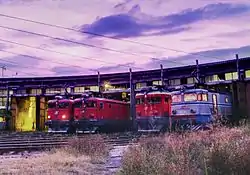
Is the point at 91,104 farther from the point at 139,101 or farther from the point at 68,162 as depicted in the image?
the point at 68,162

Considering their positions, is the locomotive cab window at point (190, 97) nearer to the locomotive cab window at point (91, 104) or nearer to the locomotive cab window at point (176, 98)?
the locomotive cab window at point (176, 98)

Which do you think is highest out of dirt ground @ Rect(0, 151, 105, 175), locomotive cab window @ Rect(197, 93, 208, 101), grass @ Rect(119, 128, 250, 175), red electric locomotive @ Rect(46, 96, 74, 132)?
locomotive cab window @ Rect(197, 93, 208, 101)

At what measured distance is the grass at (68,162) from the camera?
32.8 feet

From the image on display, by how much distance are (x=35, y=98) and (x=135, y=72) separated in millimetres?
14958

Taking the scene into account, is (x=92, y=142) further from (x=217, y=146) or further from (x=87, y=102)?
(x=87, y=102)

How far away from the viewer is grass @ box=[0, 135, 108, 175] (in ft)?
32.8

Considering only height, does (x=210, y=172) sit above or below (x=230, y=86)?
below

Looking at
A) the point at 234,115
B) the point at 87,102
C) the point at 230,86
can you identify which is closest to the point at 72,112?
the point at 87,102

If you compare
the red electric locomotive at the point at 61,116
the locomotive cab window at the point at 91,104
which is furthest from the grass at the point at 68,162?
the red electric locomotive at the point at 61,116

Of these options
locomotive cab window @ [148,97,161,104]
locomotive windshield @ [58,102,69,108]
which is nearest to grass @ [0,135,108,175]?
locomotive cab window @ [148,97,161,104]

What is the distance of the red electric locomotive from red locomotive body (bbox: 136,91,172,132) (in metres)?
6.48

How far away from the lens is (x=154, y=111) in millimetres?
24906

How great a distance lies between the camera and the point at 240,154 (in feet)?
24.5

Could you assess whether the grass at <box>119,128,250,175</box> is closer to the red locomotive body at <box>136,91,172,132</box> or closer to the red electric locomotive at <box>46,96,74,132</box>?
the red locomotive body at <box>136,91,172,132</box>
